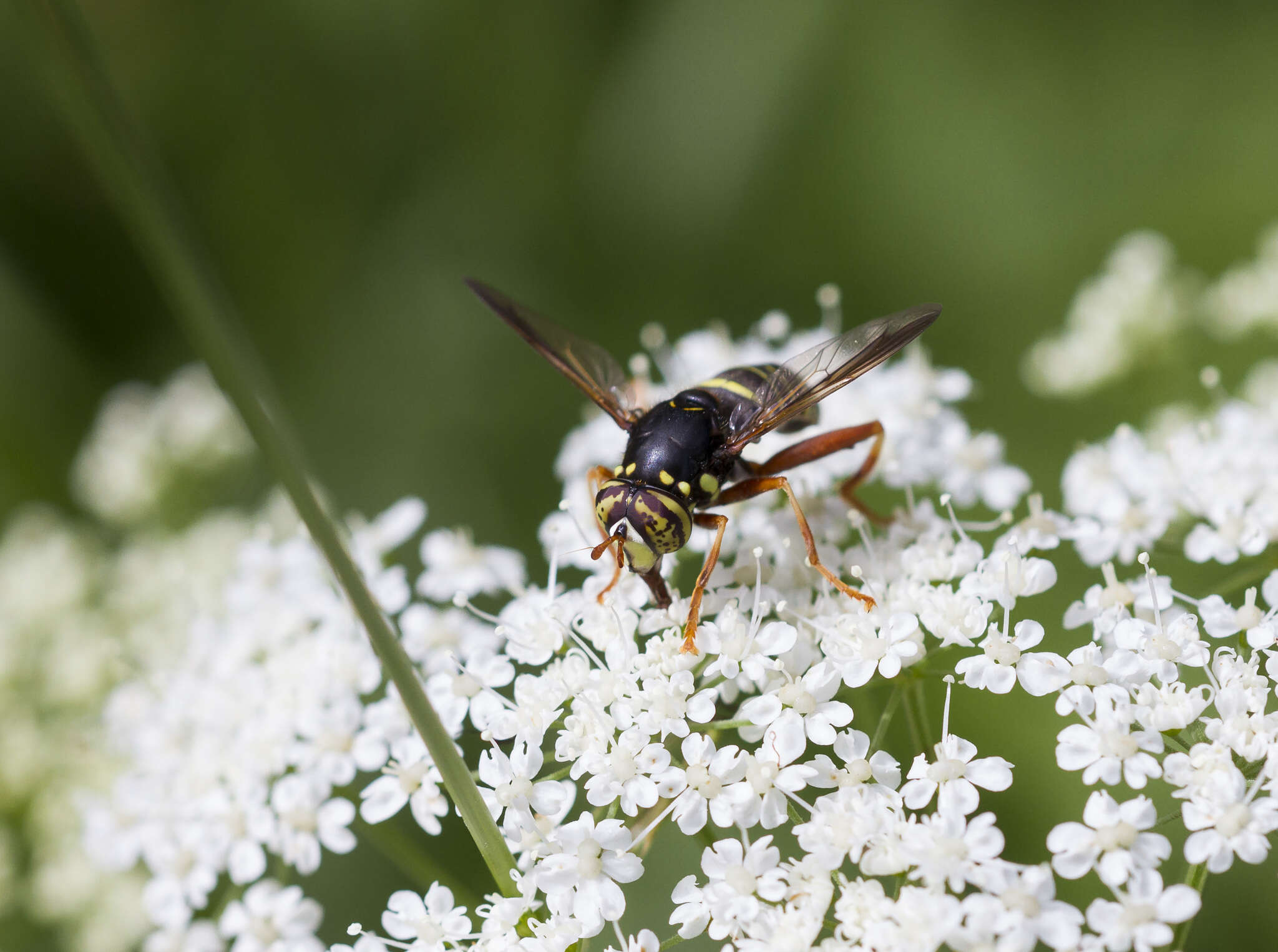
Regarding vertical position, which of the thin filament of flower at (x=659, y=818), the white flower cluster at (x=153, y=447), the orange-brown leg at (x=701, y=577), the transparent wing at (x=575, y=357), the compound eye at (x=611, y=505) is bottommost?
the thin filament of flower at (x=659, y=818)

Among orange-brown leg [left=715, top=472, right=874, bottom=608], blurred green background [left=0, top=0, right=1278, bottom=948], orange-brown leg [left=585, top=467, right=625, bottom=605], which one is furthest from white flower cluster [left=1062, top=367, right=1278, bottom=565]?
A: blurred green background [left=0, top=0, right=1278, bottom=948]

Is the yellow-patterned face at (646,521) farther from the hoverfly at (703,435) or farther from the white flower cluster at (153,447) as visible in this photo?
the white flower cluster at (153,447)

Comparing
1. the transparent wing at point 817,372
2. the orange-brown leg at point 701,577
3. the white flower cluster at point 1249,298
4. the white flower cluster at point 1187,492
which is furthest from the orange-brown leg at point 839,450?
the white flower cluster at point 1249,298

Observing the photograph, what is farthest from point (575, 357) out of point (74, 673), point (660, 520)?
point (74, 673)

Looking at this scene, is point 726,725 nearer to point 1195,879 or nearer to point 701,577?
point 701,577

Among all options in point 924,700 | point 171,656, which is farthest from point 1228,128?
point 171,656
